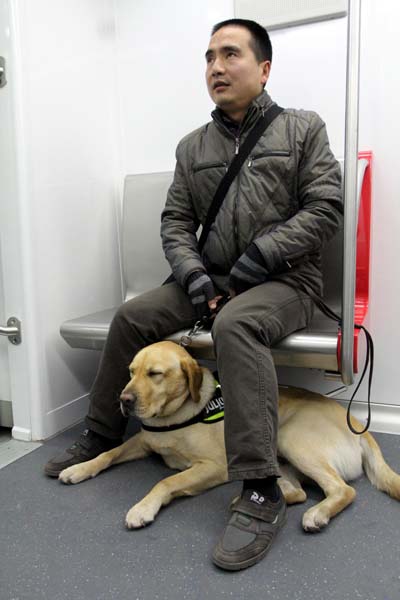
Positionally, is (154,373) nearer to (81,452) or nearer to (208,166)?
(81,452)

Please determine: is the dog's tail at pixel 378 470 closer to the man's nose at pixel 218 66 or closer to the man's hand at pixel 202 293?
the man's hand at pixel 202 293

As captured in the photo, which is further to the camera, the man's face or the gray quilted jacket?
the man's face

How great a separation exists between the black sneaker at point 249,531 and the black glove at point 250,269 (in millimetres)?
739

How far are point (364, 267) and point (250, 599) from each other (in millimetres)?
1436

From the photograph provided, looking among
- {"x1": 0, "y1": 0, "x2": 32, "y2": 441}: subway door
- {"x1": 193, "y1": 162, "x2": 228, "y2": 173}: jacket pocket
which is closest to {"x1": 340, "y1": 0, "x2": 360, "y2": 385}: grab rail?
{"x1": 193, "y1": 162, "x2": 228, "y2": 173}: jacket pocket

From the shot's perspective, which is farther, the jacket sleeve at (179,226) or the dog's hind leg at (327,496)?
the jacket sleeve at (179,226)

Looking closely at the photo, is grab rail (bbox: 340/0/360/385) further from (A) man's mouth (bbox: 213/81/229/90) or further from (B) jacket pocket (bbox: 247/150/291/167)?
(A) man's mouth (bbox: 213/81/229/90)

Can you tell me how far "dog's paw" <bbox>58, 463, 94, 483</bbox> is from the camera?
188 centimetres

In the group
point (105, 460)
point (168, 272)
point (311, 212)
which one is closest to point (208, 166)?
point (311, 212)

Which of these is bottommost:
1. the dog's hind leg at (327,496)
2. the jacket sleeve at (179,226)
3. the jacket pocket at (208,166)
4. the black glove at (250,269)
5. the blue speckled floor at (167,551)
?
the blue speckled floor at (167,551)

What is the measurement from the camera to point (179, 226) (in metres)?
2.14

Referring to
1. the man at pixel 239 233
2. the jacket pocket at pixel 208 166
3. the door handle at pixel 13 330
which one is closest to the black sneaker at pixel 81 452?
the man at pixel 239 233

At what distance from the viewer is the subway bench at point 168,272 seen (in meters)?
1.73

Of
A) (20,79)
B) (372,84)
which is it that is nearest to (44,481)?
(20,79)
